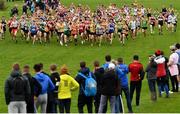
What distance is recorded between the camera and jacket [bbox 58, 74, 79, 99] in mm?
19125

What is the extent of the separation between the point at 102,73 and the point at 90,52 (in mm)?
19230

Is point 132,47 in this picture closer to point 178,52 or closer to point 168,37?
point 168,37

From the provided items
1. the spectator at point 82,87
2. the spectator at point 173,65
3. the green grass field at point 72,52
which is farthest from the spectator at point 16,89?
the green grass field at point 72,52

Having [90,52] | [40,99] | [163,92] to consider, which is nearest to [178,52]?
[163,92]

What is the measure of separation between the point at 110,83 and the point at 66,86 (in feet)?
5.19

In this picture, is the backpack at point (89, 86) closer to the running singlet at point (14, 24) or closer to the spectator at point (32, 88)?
the spectator at point (32, 88)

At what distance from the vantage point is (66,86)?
19.2 meters

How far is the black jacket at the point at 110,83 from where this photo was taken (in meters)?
18.7

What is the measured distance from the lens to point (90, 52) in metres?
39.2

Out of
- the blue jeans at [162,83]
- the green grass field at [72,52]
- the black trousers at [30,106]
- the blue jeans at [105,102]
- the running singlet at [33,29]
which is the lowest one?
the green grass field at [72,52]

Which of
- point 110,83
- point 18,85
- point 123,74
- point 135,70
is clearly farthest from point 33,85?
point 135,70

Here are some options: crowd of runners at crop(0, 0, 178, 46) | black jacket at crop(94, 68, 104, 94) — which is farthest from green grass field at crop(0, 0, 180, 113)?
black jacket at crop(94, 68, 104, 94)

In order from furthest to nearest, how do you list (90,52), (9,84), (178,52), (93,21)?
1. (93,21)
2. (90,52)
3. (178,52)
4. (9,84)

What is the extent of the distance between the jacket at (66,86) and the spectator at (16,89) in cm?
237
